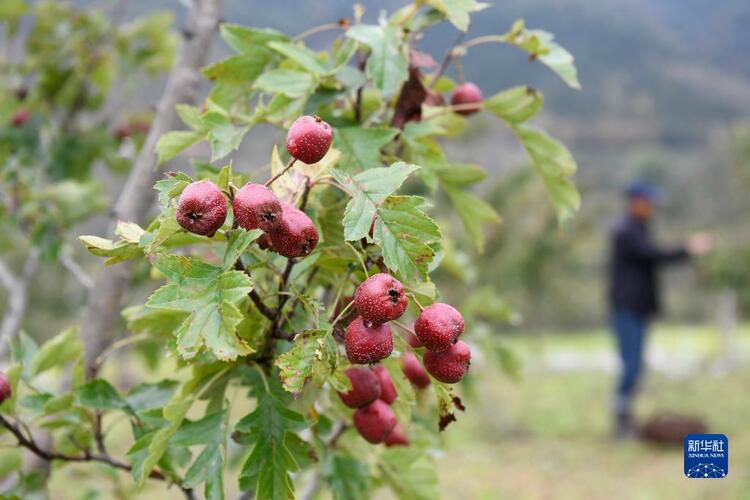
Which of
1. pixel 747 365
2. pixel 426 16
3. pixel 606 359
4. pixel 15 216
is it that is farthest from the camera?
pixel 606 359

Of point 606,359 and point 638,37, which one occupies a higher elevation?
point 606,359

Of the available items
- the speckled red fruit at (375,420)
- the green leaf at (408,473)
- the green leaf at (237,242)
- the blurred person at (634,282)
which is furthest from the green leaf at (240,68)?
the blurred person at (634,282)

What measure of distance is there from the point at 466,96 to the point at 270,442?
721 mm

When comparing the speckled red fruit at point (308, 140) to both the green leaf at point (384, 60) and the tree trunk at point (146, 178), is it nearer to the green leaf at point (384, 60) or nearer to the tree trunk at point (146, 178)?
the green leaf at point (384, 60)

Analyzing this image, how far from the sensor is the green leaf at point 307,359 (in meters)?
0.83

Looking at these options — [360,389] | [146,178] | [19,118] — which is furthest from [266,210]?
[19,118]

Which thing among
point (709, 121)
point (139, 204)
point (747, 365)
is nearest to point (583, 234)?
point (747, 365)

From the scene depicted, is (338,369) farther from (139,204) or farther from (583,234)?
(583,234)

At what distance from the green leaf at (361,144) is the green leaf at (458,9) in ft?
0.74

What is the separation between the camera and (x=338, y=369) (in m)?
0.90

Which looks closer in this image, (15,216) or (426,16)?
(426,16)

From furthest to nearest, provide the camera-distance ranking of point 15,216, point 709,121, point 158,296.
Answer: point 709,121, point 15,216, point 158,296

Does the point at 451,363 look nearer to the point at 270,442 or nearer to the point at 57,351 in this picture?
the point at 270,442

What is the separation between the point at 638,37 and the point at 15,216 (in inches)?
1945
